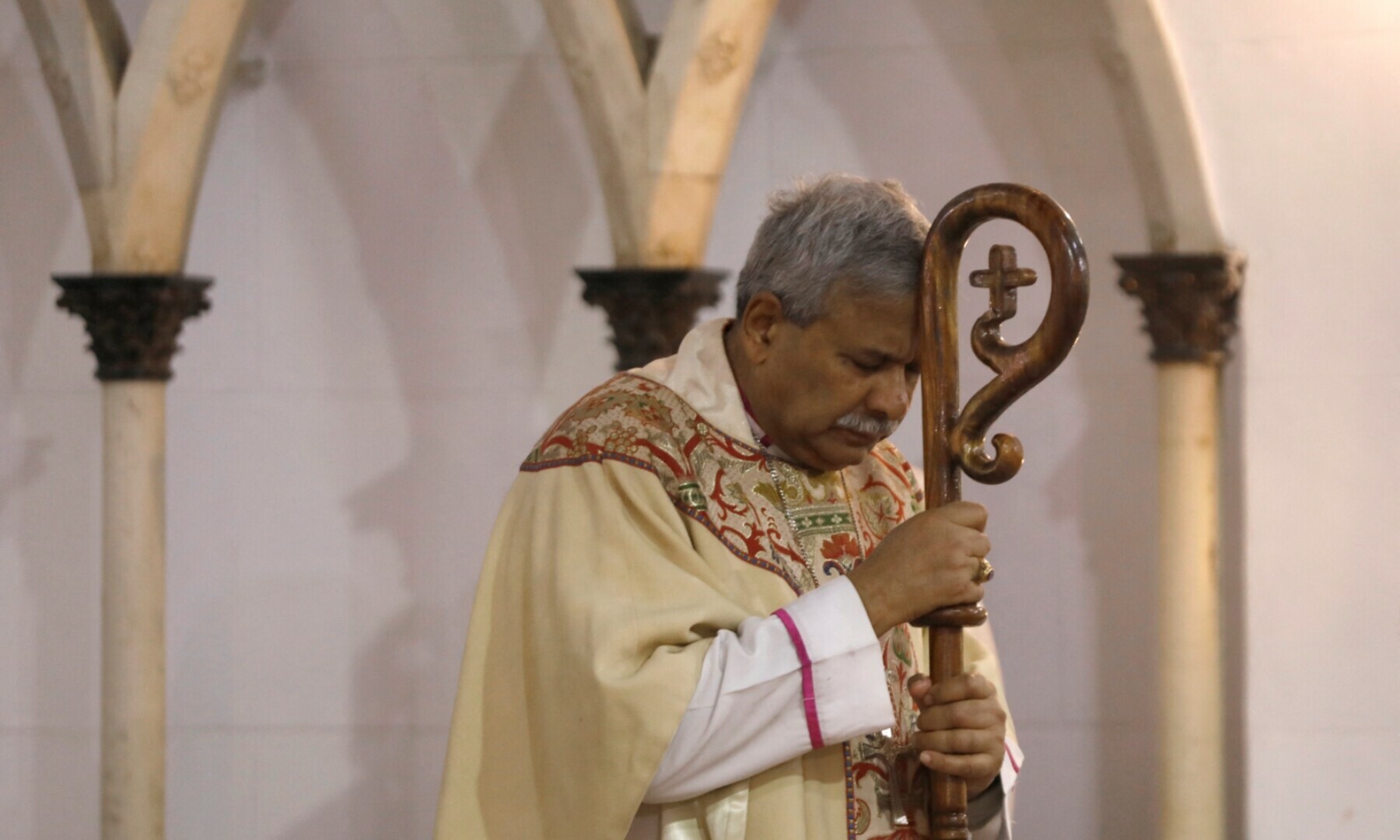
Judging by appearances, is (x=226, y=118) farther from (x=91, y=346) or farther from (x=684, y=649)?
(x=684, y=649)

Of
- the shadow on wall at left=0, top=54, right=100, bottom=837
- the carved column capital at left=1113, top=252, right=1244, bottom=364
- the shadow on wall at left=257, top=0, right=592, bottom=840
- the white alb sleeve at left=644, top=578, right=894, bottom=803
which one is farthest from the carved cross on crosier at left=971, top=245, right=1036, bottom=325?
the shadow on wall at left=0, top=54, right=100, bottom=837

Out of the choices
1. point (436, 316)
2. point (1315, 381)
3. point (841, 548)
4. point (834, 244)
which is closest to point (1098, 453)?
point (1315, 381)

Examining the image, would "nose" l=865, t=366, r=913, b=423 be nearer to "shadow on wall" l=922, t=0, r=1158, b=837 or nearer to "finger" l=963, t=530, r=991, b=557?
"finger" l=963, t=530, r=991, b=557

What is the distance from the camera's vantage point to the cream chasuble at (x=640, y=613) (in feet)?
6.40

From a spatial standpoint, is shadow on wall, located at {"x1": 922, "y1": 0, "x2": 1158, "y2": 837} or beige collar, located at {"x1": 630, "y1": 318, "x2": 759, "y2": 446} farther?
shadow on wall, located at {"x1": 922, "y1": 0, "x2": 1158, "y2": 837}

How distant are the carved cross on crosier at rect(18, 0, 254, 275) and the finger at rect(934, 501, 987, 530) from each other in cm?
338

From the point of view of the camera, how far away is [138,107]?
455cm

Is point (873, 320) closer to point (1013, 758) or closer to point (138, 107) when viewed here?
point (1013, 758)

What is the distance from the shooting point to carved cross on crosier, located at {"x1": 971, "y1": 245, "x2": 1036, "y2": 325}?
1981mm

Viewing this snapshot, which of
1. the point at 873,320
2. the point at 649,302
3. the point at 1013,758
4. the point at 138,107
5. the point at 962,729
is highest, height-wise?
the point at 138,107

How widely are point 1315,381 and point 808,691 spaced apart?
3232mm

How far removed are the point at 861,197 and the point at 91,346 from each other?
11.1 feet

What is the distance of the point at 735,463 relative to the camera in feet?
7.36

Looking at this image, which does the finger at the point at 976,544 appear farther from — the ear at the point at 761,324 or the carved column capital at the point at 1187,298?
the carved column capital at the point at 1187,298
